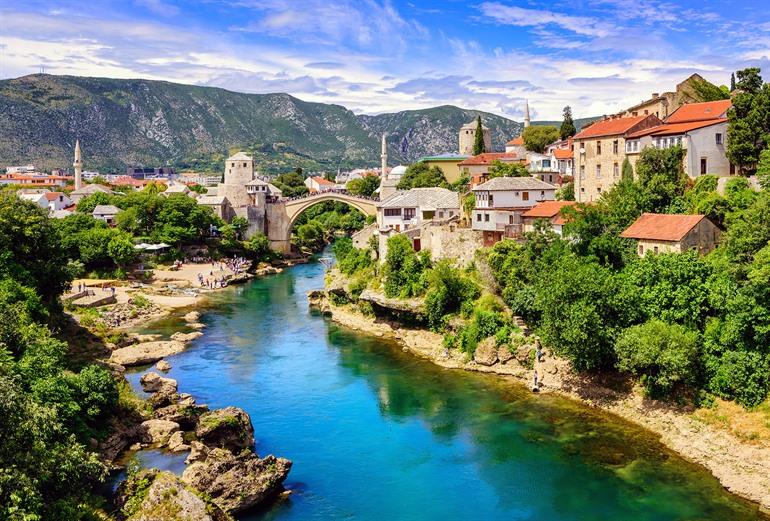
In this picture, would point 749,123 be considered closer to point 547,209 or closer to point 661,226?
point 661,226

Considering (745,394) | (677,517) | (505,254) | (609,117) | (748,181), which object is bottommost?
(677,517)

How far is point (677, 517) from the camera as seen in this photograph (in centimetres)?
1978

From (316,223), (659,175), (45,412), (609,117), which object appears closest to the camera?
(45,412)

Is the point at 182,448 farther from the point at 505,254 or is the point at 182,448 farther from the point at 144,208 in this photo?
the point at 144,208

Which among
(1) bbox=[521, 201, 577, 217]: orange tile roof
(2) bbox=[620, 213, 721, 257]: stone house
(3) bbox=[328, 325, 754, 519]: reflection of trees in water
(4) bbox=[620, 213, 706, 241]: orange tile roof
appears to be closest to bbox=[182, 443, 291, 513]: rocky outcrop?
(3) bbox=[328, 325, 754, 519]: reflection of trees in water

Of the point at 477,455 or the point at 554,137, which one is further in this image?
the point at 554,137

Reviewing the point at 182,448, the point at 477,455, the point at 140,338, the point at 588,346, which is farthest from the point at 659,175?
the point at 140,338

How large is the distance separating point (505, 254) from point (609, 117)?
1955 cm

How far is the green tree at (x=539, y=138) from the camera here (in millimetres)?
66750

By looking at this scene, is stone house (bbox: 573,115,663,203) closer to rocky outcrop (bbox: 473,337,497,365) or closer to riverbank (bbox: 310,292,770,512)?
rocky outcrop (bbox: 473,337,497,365)

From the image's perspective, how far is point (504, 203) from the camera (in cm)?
4262

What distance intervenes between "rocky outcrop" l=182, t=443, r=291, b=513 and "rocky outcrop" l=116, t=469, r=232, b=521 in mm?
1012

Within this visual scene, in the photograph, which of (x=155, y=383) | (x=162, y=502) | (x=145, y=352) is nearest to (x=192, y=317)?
(x=145, y=352)

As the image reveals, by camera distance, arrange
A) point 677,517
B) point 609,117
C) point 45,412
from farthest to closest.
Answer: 1. point 609,117
2. point 677,517
3. point 45,412
